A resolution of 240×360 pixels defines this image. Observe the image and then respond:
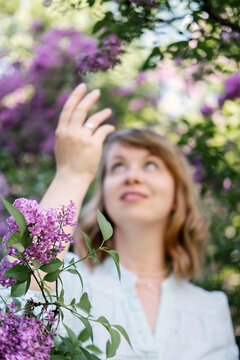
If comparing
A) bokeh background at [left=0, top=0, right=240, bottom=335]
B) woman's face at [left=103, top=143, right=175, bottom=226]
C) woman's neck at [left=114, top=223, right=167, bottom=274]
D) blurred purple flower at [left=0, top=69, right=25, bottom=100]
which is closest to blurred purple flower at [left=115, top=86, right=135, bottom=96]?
bokeh background at [left=0, top=0, right=240, bottom=335]

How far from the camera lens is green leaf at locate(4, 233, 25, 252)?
1.73 ft

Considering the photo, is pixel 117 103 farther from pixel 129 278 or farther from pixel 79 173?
pixel 79 173

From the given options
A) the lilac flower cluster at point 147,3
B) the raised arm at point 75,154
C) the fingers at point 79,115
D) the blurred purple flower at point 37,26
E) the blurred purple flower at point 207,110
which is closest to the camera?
the lilac flower cluster at point 147,3

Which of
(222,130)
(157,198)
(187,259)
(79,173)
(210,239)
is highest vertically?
(79,173)

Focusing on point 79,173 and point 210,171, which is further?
point 210,171

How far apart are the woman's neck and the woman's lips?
122mm

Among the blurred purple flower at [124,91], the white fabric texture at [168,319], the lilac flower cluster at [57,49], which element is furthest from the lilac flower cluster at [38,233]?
the blurred purple flower at [124,91]

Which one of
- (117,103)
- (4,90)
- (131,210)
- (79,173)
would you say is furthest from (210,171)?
(4,90)

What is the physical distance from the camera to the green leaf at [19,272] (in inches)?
22.0

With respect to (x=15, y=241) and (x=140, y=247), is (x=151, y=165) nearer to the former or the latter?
(x=140, y=247)

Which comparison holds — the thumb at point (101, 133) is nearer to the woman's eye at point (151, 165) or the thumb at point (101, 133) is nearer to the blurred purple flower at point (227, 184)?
the woman's eye at point (151, 165)

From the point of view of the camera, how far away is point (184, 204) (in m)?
1.92

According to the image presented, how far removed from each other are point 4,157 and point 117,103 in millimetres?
847

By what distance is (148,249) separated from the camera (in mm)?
1716
